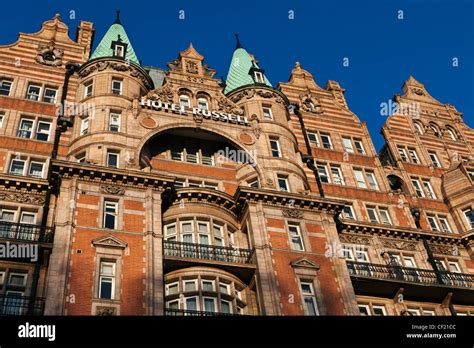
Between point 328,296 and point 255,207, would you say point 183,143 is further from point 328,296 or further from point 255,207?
point 328,296

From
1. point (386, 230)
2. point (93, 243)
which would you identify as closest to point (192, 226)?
point (93, 243)

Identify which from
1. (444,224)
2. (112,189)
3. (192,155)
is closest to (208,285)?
(112,189)

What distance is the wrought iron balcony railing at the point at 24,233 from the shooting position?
28.9m

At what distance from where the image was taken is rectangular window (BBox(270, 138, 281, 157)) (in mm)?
38594

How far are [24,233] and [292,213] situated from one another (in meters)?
14.6

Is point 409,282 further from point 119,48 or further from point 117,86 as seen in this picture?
point 119,48

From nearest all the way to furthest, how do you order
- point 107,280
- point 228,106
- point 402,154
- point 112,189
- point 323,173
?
point 107,280 < point 112,189 < point 228,106 < point 323,173 < point 402,154

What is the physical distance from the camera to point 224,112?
132ft

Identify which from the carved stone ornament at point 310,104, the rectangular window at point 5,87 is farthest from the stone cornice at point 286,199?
the rectangular window at point 5,87

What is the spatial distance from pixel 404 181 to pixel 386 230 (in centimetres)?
716

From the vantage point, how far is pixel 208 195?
Answer: 109ft

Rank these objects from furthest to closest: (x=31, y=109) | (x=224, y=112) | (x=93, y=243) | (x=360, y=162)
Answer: (x=360, y=162) < (x=224, y=112) < (x=31, y=109) < (x=93, y=243)

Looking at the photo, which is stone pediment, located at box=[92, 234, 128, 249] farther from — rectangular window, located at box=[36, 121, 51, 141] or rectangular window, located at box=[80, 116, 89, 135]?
rectangular window, located at box=[36, 121, 51, 141]

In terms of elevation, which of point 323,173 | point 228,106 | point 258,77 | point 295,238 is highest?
point 258,77
